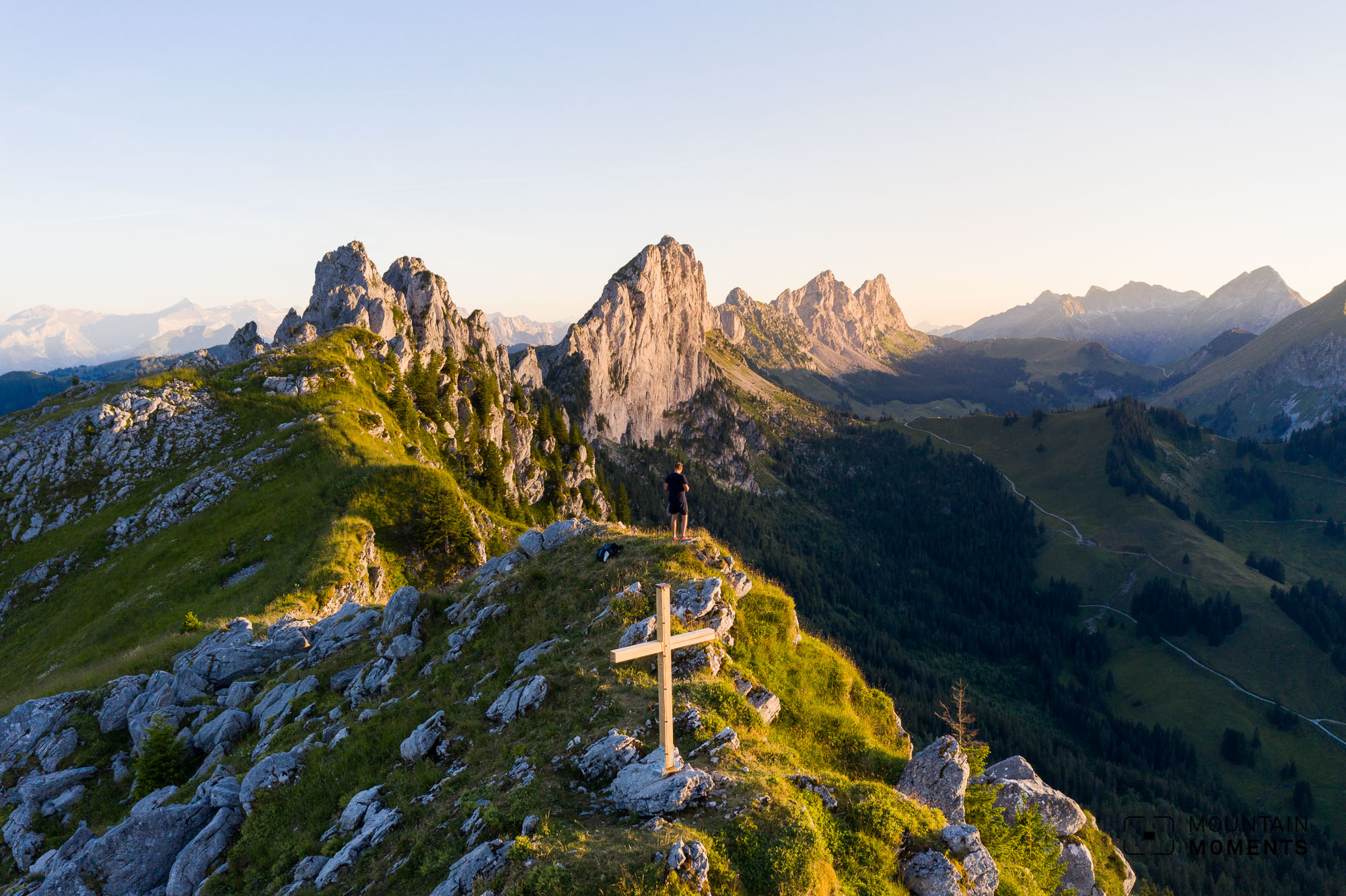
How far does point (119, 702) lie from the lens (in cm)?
2578

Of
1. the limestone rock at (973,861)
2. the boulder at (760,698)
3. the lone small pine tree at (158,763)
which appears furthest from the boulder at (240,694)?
the limestone rock at (973,861)

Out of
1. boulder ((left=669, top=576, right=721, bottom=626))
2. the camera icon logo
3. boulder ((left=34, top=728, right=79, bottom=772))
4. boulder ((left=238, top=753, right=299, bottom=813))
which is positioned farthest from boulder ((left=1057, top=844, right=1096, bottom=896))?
the camera icon logo

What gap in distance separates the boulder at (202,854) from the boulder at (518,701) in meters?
7.78

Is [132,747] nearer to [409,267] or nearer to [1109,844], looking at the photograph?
[1109,844]

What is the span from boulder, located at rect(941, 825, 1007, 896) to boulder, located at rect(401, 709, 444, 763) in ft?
46.4

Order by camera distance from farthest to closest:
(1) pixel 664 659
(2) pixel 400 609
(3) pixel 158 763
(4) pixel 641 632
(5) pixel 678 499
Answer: (5) pixel 678 499, (2) pixel 400 609, (3) pixel 158 763, (4) pixel 641 632, (1) pixel 664 659

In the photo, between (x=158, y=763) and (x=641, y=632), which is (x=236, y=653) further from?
(x=641, y=632)

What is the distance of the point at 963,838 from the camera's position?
13508 mm

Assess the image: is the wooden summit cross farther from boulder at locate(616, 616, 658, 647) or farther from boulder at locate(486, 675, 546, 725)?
boulder at locate(486, 675, 546, 725)

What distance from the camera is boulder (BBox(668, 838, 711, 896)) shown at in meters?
9.92

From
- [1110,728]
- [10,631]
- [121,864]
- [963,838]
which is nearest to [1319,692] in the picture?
[1110,728]

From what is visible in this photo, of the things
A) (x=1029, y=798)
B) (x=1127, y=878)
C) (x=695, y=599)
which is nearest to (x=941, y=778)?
(x=1029, y=798)

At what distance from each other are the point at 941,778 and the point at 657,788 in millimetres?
10227

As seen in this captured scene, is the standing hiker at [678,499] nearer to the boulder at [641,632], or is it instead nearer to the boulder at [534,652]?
the boulder at [534,652]
